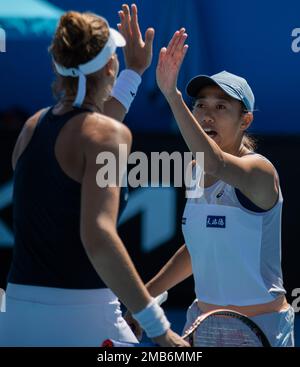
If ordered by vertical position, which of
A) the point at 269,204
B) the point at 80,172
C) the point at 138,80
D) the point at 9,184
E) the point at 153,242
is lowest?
the point at 153,242

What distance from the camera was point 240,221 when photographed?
3.41m

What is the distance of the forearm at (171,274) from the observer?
3.67 m

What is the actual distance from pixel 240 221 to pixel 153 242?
3255 mm

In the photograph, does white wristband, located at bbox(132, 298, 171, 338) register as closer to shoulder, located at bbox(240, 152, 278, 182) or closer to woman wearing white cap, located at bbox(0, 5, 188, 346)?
woman wearing white cap, located at bbox(0, 5, 188, 346)

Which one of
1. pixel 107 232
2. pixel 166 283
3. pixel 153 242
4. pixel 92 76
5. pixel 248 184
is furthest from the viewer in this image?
pixel 153 242

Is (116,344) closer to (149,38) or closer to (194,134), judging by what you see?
(194,134)

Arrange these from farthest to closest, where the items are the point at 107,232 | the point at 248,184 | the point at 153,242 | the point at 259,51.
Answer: the point at 259,51 → the point at 153,242 → the point at 248,184 → the point at 107,232

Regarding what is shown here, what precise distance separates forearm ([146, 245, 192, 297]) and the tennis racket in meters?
0.51

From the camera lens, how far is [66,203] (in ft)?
9.15

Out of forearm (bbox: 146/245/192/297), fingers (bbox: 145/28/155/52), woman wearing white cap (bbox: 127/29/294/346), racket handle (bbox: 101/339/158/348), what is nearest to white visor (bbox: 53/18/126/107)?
fingers (bbox: 145/28/155/52)

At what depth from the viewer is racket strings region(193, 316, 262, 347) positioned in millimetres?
3164

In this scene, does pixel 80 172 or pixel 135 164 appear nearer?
pixel 80 172
